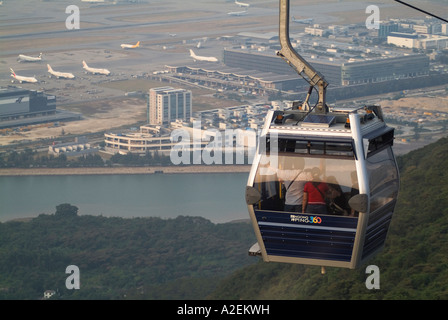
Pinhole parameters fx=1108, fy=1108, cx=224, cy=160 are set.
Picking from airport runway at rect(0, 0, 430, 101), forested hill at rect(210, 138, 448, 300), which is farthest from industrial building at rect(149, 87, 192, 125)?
forested hill at rect(210, 138, 448, 300)

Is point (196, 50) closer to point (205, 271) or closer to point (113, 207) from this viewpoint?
point (113, 207)

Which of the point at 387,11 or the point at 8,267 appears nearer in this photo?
the point at 8,267

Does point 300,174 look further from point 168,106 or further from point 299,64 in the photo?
point 168,106

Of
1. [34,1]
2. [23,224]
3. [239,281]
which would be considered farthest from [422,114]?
[34,1]

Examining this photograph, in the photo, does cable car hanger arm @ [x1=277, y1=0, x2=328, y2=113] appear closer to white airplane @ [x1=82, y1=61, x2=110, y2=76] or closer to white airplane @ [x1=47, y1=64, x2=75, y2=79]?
white airplane @ [x1=82, y1=61, x2=110, y2=76]

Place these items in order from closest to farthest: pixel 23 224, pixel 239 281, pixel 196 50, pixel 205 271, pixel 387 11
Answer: pixel 239 281, pixel 205 271, pixel 23 224, pixel 196 50, pixel 387 11

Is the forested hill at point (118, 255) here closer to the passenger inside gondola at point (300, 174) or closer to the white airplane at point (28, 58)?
the passenger inside gondola at point (300, 174)

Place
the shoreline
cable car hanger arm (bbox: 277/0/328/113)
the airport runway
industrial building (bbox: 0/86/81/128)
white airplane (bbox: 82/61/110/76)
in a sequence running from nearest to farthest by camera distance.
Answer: cable car hanger arm (bbox: 277/0/328/113)
the shoreline
industrial building (bbox: 0/86/81/128)
white airplane (bbox: 82/61/110/76)
the airport runway
